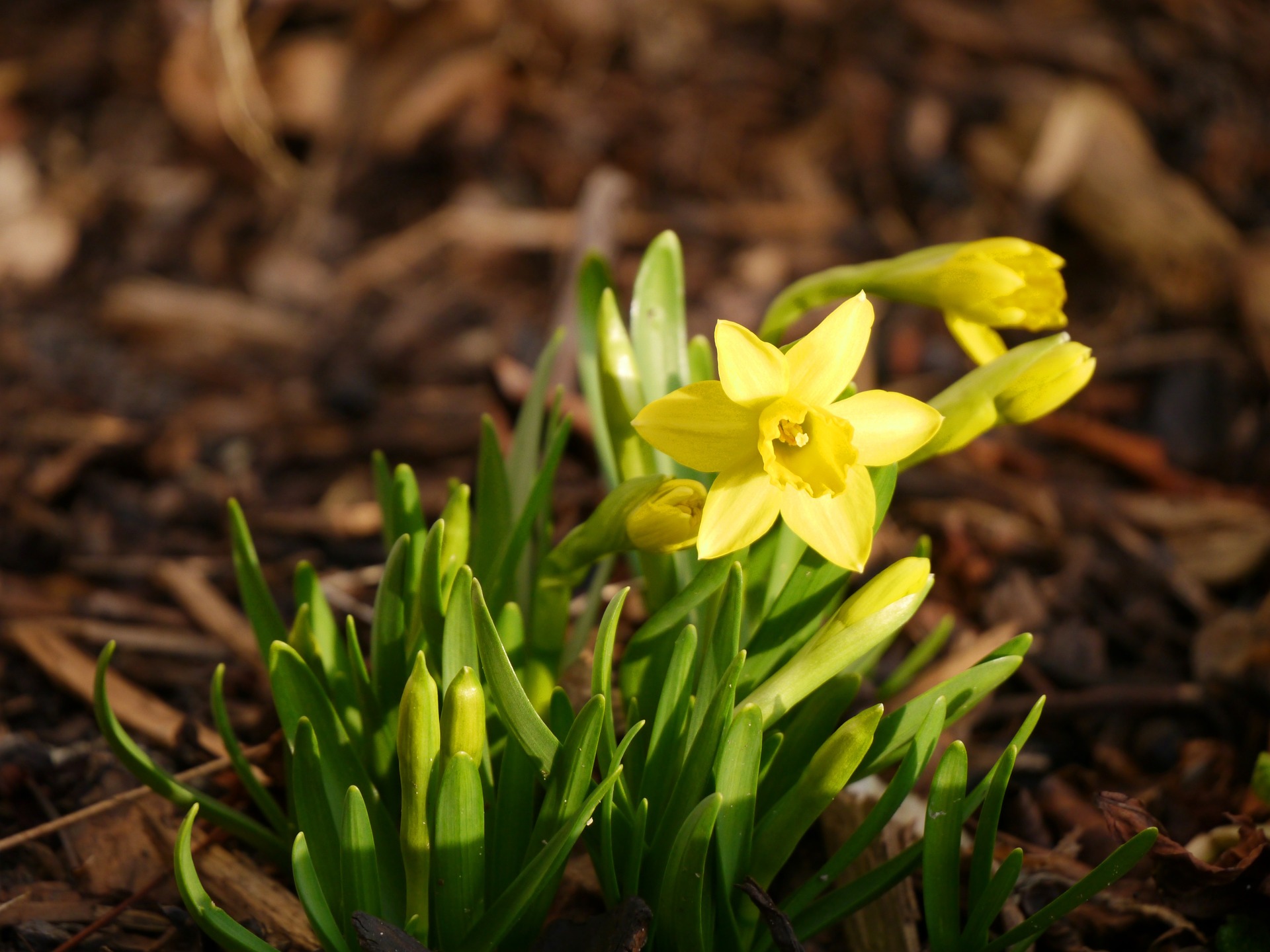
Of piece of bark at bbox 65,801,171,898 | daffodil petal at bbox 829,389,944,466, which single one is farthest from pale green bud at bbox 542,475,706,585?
piece of bark at bbox 65,801,171,898

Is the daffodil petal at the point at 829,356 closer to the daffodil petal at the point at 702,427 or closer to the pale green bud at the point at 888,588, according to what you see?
the daffodil petal at the point at 702,427

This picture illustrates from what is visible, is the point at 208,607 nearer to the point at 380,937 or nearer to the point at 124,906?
the point at 124,906

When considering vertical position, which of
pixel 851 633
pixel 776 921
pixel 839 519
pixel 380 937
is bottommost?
pixel 776 921

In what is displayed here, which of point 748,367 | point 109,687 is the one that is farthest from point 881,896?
point 109,687

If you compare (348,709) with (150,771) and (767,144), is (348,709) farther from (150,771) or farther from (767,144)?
(767,144)

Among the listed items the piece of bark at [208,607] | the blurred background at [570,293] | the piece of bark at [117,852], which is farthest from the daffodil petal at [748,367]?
the piece of bark at [208,607]
